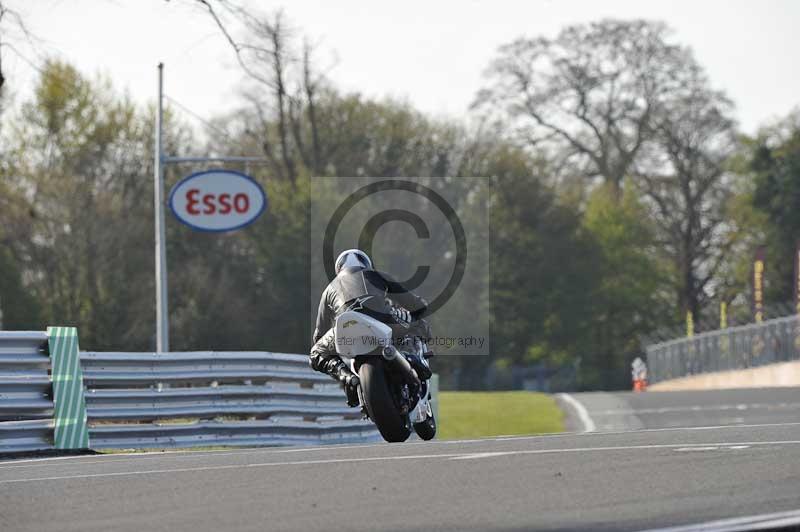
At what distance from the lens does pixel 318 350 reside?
1268 centimetres

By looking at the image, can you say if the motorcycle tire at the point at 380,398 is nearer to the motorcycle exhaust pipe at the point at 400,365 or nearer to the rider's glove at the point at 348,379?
the motorcycle exhaust pipe at the point at 400,365

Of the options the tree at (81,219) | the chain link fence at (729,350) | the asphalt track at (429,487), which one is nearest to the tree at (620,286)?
the chain link fence at (729,350)

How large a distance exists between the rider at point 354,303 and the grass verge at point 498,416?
13848 mm

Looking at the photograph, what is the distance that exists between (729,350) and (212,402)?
30.6 metres

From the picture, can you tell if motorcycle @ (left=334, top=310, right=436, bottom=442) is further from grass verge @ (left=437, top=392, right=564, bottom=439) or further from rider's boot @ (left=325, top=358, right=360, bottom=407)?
grass verge @ (left=437, top=392, right=564, bottom=439)

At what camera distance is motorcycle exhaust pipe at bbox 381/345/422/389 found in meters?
11.9

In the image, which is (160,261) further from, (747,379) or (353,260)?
(747,379)

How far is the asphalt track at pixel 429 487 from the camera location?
725 cm

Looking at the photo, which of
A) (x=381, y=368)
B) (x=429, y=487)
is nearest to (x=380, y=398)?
(x=381, y=368)

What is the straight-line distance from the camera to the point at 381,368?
39.1 ft

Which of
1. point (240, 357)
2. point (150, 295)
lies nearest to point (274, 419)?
point (240, 357)

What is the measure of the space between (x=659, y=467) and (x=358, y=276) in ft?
12.5

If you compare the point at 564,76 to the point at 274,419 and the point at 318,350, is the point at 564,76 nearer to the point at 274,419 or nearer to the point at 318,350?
the point at 274,419

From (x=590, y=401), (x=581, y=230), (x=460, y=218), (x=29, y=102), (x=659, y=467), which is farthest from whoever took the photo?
(x=581, y=230)
